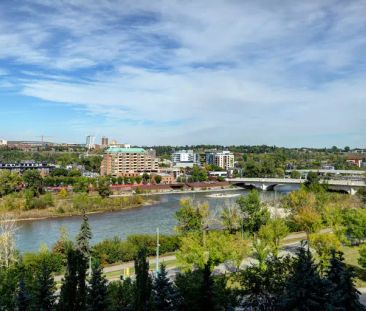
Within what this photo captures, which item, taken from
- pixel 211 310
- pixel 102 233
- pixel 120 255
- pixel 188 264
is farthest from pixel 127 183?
pixel 211 310

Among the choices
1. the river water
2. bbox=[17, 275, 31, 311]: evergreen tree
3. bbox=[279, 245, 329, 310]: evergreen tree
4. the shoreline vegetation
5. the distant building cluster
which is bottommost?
the river water

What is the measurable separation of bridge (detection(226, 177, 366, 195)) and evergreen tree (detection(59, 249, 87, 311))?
131ft

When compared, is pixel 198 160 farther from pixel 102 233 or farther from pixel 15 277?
pixel 15 277

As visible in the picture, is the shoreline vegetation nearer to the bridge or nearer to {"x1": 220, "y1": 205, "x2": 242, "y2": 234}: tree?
{"x1": 220, "y1": 205, "x2": 242, "y2": 234}: tree

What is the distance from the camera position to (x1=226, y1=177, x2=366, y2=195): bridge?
4722 cm

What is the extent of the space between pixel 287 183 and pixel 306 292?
49.6 metres

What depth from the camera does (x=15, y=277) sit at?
44.2 feet

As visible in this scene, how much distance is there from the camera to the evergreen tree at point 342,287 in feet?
29.5

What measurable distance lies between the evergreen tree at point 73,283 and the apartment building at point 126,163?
6259cm

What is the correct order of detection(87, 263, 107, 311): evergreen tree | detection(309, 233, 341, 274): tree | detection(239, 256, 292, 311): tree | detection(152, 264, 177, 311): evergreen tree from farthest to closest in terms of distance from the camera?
detection(309, 233, 341, 274): tree → detection(239, 256, 292, 311): tree → detection(152, 264, 177, 311): evergreen tree → detection(87, 263, 107, 311): evergreen tree

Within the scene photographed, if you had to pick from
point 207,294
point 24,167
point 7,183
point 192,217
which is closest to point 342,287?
point 207,294

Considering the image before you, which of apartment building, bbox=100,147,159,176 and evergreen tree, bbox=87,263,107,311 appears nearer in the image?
evergreen tree, bbox=87,263,107,311

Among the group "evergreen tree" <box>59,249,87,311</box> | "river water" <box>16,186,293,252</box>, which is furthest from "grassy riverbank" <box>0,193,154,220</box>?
"evergreen tree" <box>59,249,87,311</box>

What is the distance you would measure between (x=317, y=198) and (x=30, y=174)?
33539 millimetres
